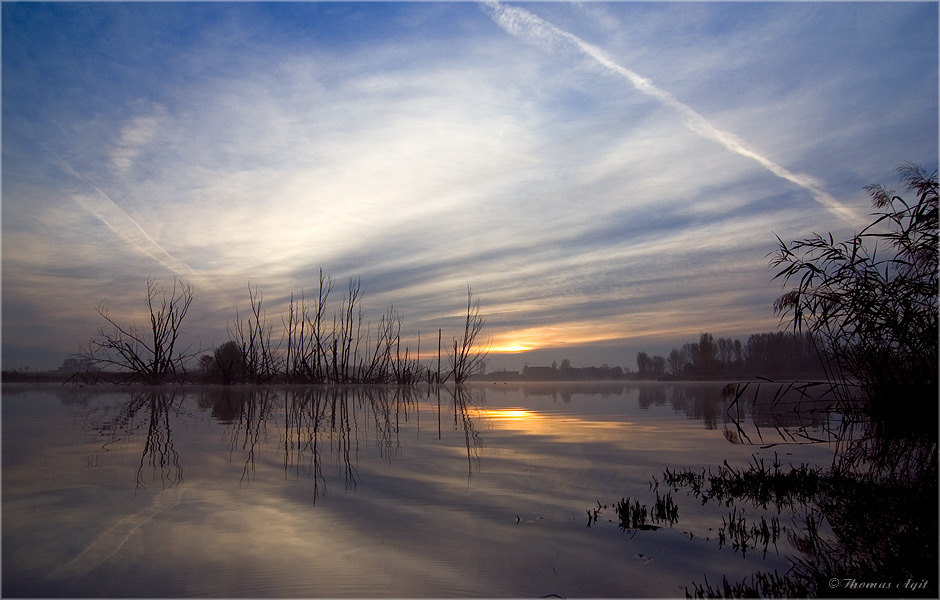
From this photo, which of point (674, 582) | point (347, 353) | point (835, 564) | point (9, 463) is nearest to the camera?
point (674, 582)

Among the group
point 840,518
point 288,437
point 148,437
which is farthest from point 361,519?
point 148,437

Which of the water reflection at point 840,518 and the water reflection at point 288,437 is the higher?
the water reflection at point 840,518

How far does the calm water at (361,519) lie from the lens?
1.85 meters

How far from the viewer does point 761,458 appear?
13.9 feet

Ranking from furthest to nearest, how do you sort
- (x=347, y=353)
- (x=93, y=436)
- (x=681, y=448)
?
(x=347, y=353), (x=93, y=436), (x=681, y=448)

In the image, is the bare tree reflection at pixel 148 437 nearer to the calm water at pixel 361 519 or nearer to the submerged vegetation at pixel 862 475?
the calm water at pixel 361 519

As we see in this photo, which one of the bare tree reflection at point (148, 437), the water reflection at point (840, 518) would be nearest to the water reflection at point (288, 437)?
the bare tree reflection at point (148, 437)

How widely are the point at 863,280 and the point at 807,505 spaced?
409cm

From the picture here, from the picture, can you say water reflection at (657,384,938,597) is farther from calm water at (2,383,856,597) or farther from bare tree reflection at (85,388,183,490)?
bare tree reflection at (85,388,183,490)

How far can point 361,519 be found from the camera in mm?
2525

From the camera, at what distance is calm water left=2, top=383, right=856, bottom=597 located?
6.06ft

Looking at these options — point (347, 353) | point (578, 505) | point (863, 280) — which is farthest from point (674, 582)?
point (347, 353)

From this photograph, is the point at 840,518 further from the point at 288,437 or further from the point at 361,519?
the point at 288,437

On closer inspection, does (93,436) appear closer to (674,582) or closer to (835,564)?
(674,582)
